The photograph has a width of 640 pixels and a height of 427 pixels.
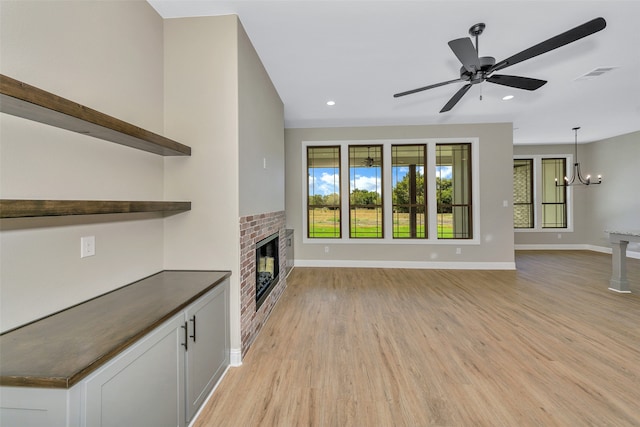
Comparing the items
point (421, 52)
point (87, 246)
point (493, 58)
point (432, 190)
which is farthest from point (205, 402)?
point (432, 190)

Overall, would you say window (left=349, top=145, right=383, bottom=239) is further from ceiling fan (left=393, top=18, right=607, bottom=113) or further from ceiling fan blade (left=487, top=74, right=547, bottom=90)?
ceiling fan blade (left=487, top=74, right=547, bottom=90)

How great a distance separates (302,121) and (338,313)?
3703 millimetres

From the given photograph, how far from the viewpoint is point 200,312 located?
1680 millimetres

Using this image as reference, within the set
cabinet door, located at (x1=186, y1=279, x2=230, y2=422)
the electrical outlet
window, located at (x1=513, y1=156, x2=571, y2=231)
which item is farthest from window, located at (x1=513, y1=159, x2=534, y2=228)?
the electrical outlet

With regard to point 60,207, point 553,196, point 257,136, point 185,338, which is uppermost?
point 257,136

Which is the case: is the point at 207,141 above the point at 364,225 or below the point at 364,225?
above

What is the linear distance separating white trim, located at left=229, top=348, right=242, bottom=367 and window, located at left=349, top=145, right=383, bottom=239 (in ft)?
12.1

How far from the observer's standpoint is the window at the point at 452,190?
5426mm

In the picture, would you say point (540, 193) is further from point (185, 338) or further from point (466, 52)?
point (185, 338)

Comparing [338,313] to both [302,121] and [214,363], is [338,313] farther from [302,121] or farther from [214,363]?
[302,121]

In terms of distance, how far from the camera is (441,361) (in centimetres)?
216

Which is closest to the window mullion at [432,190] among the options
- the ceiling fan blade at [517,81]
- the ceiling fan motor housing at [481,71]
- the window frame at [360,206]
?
the window frame at [360,206]

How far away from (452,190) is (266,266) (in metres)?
4.37

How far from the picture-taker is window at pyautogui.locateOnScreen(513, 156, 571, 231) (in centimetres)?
702
